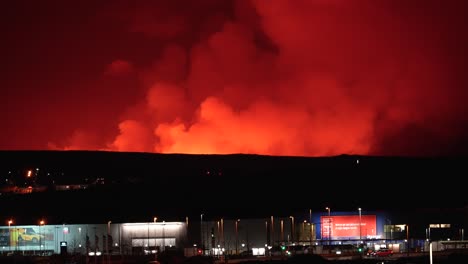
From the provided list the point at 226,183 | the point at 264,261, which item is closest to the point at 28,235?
the point at 264,261

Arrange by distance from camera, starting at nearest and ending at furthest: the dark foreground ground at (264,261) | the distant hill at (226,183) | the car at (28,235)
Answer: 1. the dark foreground ground at (264,261)
2. the car at (28,235)
3. the distant hill at (226,183)

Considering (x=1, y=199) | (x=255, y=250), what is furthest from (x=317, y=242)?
(x=1, y=199)

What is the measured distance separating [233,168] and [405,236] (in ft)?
197

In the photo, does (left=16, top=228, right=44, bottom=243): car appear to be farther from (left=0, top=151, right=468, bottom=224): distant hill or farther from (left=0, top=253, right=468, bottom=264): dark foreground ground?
(left=0, top=253, right=468, bottom=264): dark foreground ground

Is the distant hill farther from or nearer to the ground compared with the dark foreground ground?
farther from the ground

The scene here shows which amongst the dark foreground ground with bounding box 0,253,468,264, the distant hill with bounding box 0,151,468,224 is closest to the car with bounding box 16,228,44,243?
the distant hill with bounding box 0,151,468,224

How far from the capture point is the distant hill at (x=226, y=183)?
395 feet

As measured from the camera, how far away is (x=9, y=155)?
537 feet

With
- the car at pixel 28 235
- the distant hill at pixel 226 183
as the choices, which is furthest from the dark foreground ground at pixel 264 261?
the distant hill at pixel 226 183

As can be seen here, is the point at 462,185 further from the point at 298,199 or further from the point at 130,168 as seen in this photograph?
the point at 130,168

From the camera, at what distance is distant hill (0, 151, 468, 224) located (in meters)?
120

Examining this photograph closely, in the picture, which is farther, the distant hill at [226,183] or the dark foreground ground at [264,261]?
the distant hill at [226,183]

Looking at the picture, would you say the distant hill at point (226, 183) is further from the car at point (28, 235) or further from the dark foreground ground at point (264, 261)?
the dark foreground ground at point (264, 261)

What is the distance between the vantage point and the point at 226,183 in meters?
143
